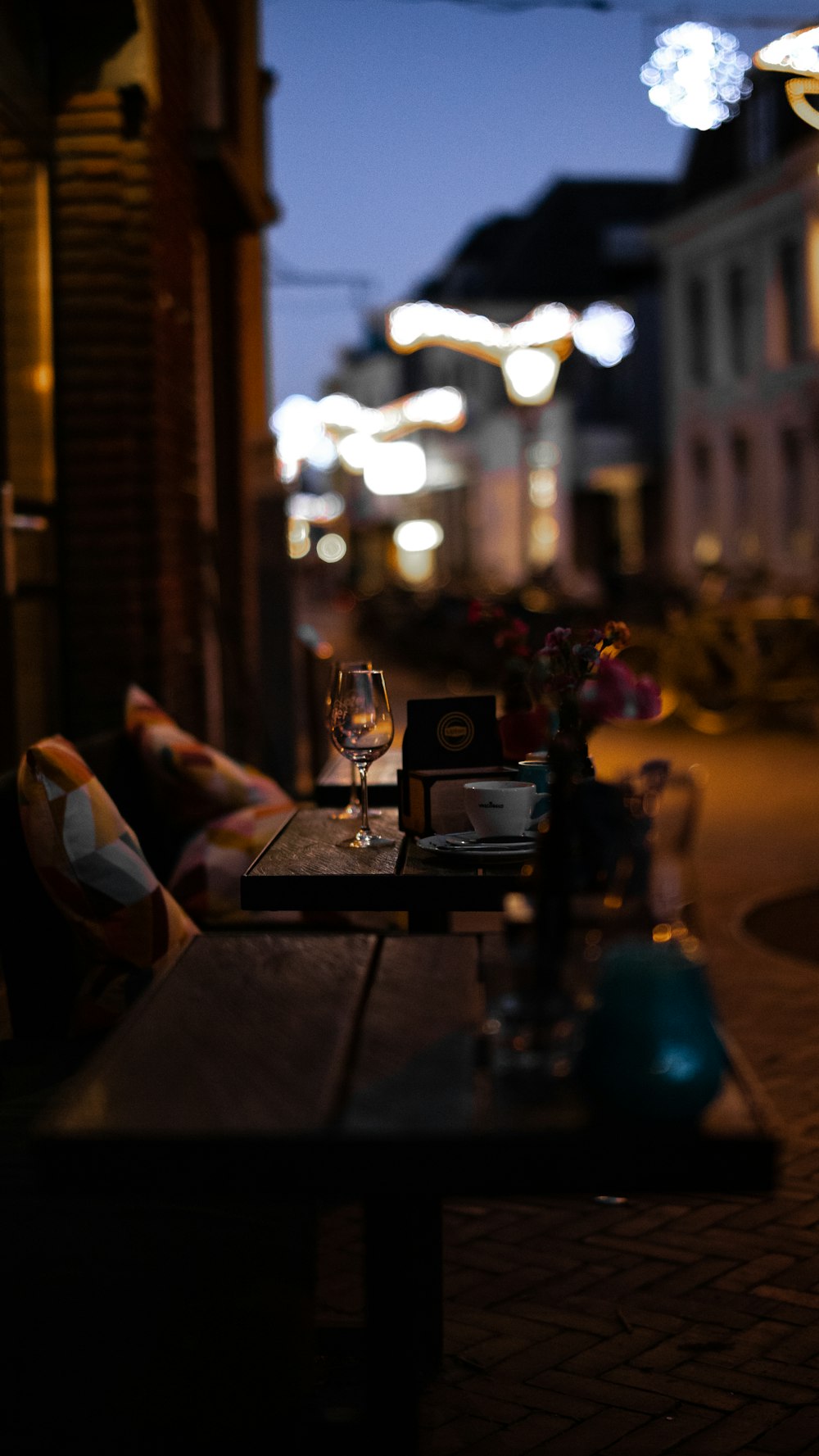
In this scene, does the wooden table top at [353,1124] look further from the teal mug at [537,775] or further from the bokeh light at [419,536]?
the bokeh light at [419,536]

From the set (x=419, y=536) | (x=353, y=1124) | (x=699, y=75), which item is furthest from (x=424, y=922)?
(x=419, y=536)

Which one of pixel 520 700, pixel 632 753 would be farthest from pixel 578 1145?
pixel 632 753

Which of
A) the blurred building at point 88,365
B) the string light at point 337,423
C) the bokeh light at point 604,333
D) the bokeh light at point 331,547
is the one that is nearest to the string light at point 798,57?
the blurred building at point 88,365

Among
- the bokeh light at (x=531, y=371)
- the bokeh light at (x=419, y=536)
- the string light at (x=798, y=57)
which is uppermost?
the bokeh light at (x=419, y=536)

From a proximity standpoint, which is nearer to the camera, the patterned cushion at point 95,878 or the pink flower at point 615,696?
the pink flower at point 615,696

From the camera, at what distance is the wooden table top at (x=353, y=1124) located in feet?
5.08

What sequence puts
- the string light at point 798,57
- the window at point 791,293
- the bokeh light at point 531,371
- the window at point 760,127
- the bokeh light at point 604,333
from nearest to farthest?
the string light at point 798,57 → the bokeh light at point 531,371 → the bokeh light at point 604,333 → the window at point 791,293 → the window at point 760,127

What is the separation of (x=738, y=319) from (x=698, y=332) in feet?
5.52

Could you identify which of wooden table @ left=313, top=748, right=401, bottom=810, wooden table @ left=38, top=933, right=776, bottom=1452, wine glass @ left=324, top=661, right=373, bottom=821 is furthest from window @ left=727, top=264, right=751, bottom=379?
wooden table @ left=38, top=933, right=776, bottom=1452

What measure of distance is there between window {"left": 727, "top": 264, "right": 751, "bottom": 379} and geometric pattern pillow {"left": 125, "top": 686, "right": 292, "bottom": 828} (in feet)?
69.9

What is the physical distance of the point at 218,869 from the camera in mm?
4070

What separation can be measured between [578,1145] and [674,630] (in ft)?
41.2

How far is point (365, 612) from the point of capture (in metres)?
27.0

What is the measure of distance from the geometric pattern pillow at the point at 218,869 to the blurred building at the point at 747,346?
17.3m
